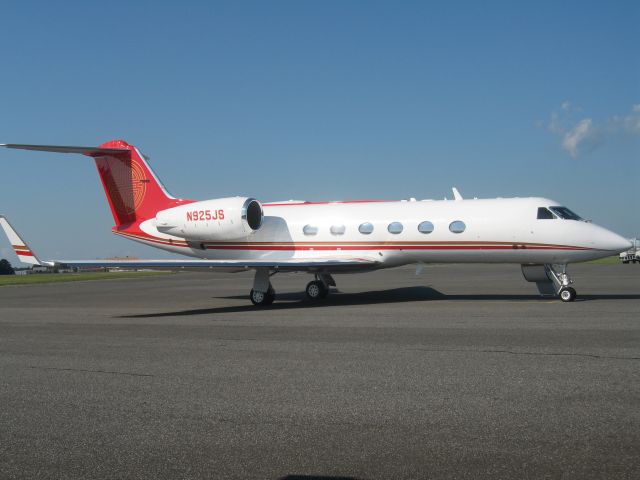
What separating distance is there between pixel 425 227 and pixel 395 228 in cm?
88

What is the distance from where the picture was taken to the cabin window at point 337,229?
18.3 m

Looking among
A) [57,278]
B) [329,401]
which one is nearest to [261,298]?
[329,401]

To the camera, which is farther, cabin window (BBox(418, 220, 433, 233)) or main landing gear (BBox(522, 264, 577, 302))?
cabin window (BBox(418, 220, 433, 233))

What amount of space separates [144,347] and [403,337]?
13.4ft

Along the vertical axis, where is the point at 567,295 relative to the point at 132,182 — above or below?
below

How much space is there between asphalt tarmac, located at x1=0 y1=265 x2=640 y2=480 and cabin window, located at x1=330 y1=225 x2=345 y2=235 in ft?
22.8

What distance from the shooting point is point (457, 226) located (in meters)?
16.7

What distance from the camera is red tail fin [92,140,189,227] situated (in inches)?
805

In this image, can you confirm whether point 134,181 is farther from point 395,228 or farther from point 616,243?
point 616,243

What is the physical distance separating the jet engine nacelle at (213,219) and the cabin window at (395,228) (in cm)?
438

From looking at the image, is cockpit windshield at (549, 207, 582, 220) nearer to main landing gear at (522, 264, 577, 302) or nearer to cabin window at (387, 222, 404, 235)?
main landing gear at (522, 264, 577, 302)

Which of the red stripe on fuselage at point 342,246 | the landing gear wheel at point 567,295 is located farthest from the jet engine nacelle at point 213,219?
the landing gear wheel at point 567,295

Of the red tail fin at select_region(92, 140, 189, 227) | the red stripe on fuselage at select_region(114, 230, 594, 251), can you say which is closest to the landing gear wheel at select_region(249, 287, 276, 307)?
the red stripe on fuselage at select_region(114, 230, 594, 251)

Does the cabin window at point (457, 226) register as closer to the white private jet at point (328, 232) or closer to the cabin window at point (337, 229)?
the white private jet at point (328, 232)
